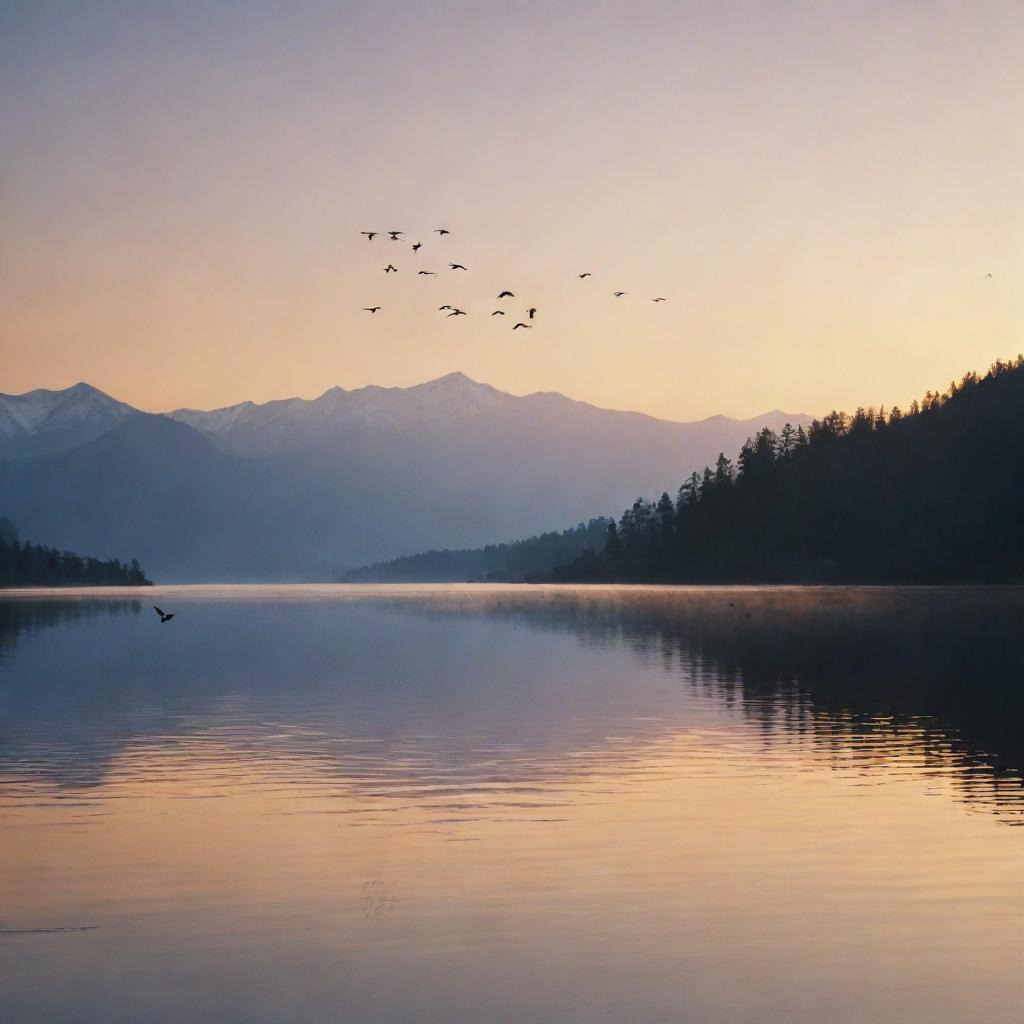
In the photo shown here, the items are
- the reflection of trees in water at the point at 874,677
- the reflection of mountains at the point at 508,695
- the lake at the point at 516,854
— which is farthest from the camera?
the reflection of mountains at the point at 508,695

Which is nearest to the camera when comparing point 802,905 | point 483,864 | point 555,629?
point 802,905

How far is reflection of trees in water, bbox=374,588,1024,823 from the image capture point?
134 ft

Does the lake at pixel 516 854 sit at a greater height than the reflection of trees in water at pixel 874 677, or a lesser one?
lesser

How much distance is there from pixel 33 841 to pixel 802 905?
15098 mm

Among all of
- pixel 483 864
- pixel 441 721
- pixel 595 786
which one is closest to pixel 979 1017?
pixel 483 864

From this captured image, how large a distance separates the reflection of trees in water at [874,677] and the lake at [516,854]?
31 centimetres

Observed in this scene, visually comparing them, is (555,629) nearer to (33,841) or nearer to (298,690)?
(298,690)

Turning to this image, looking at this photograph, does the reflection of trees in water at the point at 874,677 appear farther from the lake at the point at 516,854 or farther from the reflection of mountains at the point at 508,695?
the lake at the point at 516,854

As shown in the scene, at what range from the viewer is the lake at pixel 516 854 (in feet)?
62.5

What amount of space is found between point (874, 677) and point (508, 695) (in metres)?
18.0

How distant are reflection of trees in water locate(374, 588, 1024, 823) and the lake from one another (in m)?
0.31

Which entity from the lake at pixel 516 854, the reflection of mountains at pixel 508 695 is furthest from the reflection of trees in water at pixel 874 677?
the lake at pixel 516 854

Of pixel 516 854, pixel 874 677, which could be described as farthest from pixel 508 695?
pixel 516 854

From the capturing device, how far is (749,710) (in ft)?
174
